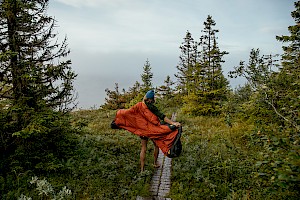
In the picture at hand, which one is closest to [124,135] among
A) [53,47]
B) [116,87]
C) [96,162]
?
[96,162]

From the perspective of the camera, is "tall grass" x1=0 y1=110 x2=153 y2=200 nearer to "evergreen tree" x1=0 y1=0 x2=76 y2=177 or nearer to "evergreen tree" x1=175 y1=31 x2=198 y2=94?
"evergreen tree" x1=0 y1=0 x2=76 y2=177

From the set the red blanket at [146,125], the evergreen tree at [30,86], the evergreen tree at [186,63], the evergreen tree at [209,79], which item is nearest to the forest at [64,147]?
the evergreen tree at [30,86]

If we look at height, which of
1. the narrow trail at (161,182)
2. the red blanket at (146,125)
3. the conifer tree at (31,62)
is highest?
the conifer tree at (31,62)

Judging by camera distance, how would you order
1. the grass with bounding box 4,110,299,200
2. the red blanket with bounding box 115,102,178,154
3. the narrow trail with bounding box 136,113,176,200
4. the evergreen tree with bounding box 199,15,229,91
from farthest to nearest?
the evergreen tree with bounding box 199,15,229,91, the red blanket with bounding box 115,102,178,154, the narrow trail with bounding box 136,113,176,200, the grass with bounding box 4,110,299,200

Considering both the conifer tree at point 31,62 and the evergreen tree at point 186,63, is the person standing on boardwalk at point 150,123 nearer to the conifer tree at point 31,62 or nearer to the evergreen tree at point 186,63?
→ the conifer tree at point 31,62

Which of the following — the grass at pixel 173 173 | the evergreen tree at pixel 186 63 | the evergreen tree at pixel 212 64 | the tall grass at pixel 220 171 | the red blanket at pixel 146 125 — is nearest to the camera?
the tall grass at pixel 220 171

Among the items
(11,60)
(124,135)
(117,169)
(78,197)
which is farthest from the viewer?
(124,135)

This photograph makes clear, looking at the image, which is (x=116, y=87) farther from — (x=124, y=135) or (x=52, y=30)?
(x=52, y=30)

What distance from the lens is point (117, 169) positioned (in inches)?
370

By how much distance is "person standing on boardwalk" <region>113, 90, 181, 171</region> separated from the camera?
8.66m

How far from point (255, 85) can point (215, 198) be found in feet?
13.6

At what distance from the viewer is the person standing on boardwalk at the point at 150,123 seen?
341 inches

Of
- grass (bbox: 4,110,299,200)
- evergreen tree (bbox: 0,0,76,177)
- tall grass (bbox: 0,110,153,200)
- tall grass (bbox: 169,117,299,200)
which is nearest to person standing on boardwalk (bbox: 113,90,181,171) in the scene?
tall grass (bbox: 0,110,153,200)

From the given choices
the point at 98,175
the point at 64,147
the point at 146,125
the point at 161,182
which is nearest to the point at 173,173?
the point at 161,182
